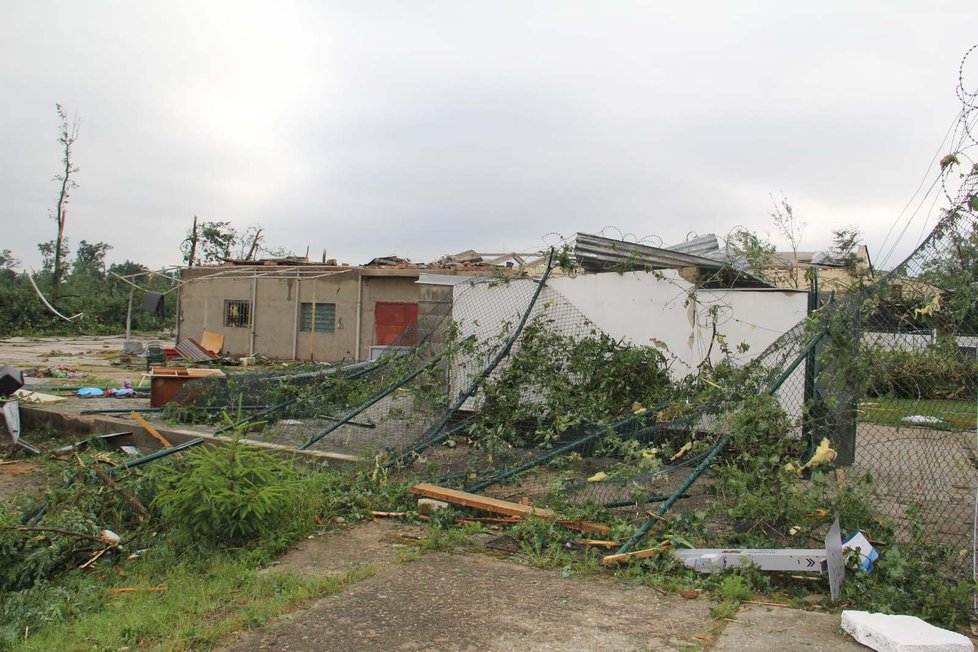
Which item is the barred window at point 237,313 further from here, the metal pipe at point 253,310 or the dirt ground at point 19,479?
the dirt ground at point 19,479

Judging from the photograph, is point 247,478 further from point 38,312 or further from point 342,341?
point 38,312

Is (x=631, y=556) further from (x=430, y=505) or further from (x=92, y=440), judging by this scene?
(x=92, y=440)

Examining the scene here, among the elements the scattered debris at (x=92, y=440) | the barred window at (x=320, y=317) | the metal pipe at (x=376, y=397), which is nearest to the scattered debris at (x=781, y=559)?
the metal pipe at (x=376, y=397)

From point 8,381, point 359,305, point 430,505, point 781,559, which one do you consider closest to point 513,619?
point 781,559

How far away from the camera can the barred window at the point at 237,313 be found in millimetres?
21734

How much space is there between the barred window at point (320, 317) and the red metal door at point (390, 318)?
1.43 m

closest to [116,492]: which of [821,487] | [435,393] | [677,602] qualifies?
[435,393]

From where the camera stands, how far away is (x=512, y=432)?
6938mm

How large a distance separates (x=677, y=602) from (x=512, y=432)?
315 centimetres

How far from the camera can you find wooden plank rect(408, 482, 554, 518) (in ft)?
17.3

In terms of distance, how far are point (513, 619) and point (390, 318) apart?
53.3 feet

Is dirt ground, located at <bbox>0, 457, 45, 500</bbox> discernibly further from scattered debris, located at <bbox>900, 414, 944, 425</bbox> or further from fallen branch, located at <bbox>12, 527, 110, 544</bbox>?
scattered debris, located at <bbox>900, 414, 944, 425</bbox>

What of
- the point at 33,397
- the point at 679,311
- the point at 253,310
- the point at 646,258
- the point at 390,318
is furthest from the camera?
the point at 253,310

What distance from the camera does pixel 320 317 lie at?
808 inches
